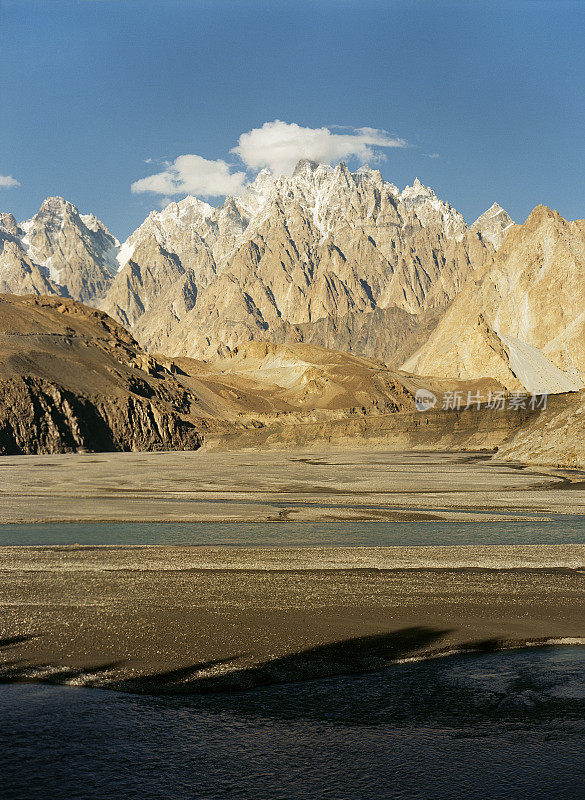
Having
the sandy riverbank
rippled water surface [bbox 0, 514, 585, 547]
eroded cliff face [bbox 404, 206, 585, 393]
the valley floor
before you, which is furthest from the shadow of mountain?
eroded cliff face [bbox 404, 206, 585, 393]

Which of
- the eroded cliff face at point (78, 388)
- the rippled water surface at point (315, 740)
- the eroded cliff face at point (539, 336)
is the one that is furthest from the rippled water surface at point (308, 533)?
the eroded cliff face at point (539, 336)

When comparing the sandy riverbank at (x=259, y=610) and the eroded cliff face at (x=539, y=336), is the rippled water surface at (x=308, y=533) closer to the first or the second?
the sandy riverbank at (x=259, y=610)

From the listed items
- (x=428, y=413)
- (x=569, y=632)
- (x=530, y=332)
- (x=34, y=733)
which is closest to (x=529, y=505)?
(x=569, y=632)

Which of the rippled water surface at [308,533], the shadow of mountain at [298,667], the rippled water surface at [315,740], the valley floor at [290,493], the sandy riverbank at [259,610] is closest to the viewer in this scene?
the rippled water surface at [315,740]

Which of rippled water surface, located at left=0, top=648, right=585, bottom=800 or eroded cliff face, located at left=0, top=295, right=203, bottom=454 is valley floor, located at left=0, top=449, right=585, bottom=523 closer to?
rippled water surface, located at left=0, top=648, right=585, bottom=800

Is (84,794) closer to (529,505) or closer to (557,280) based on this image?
(529,505)

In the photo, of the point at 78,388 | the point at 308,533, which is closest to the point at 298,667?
the point at 308,533
